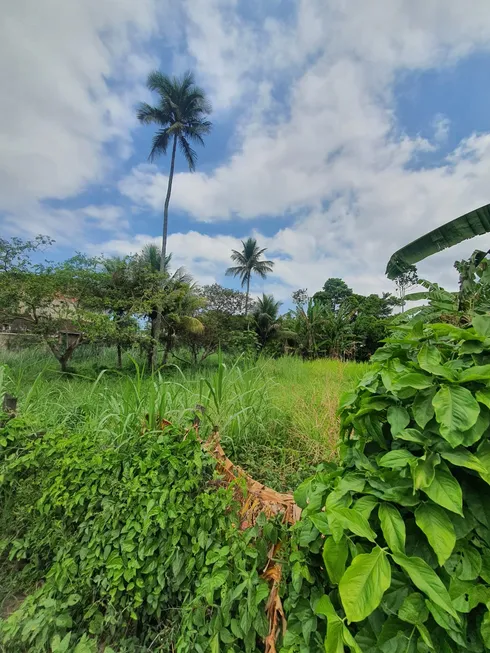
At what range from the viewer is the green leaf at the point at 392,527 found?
2.31 feet

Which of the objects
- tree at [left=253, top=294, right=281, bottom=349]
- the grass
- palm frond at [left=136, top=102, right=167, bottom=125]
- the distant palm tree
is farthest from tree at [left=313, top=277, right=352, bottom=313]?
the grass

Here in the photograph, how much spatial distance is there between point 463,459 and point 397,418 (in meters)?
0.16

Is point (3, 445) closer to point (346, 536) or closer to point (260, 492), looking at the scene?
point (260, 492)

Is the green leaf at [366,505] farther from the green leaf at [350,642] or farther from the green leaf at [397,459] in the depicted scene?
the green leaf at [350,642]

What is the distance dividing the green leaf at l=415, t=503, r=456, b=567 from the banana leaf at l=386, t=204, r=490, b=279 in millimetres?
4800

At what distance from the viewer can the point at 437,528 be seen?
69 centimetres

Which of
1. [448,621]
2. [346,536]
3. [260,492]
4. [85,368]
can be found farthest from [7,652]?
[85,368]

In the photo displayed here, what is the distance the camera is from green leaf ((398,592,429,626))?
2.22 feet

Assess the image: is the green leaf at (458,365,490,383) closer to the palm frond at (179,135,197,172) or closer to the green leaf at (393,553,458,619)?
the green leaf at (393,553,458,619)

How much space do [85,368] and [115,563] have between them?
9717mm

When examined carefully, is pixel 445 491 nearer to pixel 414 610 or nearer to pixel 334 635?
pixel 414 610

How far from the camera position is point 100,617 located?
1.52 m

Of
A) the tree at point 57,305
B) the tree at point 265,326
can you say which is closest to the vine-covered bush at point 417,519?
the tree at point 57,305

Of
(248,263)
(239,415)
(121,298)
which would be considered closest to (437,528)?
(239,415)
